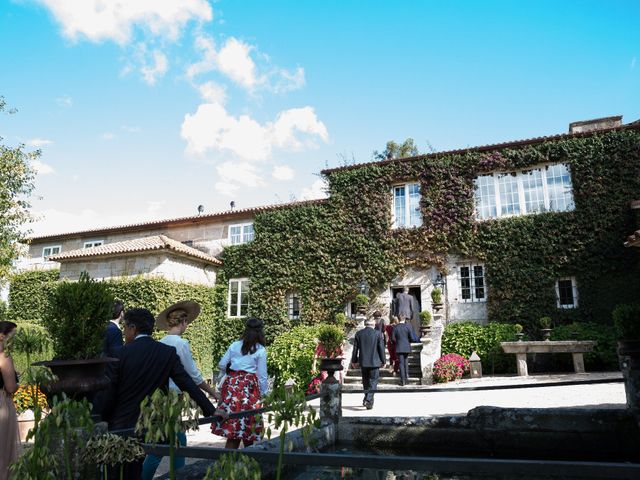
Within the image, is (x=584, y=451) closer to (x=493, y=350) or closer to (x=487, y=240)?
(x=493, y=350)

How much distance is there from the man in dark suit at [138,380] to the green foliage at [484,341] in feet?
41.7

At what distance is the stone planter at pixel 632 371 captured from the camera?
16.4 feet

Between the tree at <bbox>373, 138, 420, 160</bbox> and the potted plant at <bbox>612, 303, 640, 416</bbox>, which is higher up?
the tree at <bbox>373, 138, 420, 160</bbox>

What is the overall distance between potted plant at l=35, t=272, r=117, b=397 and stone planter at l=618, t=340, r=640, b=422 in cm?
550

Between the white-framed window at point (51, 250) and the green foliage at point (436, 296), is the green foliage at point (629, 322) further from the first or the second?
the white-framed window at point (51, 250)

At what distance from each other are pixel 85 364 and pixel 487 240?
1577cm

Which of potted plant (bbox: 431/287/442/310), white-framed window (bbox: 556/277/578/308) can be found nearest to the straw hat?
potted plant (bbox: 431/287/442/310)

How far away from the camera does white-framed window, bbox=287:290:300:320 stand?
19.1 m

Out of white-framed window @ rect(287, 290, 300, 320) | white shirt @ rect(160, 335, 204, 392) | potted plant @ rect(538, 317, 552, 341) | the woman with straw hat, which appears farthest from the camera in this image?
white-framed window @ rect(287, 290, 300, 320)

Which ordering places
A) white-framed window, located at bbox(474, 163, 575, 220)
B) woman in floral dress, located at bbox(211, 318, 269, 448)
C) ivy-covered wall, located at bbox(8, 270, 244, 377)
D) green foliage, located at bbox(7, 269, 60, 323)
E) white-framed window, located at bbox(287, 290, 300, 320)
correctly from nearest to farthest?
woman in floral dress, located at bbox(211, 318, 269, 448) < white-framed window, located at bbox(474, 163, 575, 220) < ivy-covered wall, located at bbox(8, 270, 244, 377) < white-framed window, located at bbox(287, 290, 300, 320) < green foliage, located at bbox(7, 269, 60, 323)

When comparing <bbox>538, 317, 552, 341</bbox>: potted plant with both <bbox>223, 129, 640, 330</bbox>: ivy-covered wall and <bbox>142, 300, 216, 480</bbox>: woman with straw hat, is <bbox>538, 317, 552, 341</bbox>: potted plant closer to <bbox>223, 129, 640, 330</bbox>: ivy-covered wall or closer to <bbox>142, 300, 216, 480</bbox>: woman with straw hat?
<bbox>223, 129, 640, 330</bbox>: ivy-covered wall

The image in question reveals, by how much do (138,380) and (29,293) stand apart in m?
23.2

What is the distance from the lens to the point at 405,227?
59.2 feet

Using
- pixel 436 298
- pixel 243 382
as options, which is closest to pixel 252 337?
pixel 243 382
